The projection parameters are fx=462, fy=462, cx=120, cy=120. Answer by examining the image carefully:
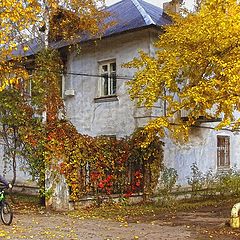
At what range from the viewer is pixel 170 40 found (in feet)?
44.3

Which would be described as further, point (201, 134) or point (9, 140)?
point (201, 134)

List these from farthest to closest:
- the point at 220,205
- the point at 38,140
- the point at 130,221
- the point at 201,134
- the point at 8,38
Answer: the point at 201,134 → the point at 220,205 → the point at 38,140 → the point at 8,38 → the point at 130,221

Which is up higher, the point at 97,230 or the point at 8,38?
the point at 8,38

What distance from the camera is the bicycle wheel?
11.7 meters

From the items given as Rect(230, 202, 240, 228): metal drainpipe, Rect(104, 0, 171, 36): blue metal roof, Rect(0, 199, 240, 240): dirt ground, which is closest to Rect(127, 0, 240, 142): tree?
Rect(230, 202, 240, 228): metal drainpipe

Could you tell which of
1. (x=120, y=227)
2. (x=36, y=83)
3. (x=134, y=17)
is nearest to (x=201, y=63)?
(x=120, y=227)

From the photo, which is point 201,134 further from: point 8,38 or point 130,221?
point 8,38

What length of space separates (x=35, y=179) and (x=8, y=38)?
4881 mm

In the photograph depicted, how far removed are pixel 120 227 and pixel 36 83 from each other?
629cm

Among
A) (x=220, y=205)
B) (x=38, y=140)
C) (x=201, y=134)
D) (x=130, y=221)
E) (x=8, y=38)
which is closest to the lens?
(x=130, y=221)

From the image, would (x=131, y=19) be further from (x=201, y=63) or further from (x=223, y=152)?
(x=223, y=152)

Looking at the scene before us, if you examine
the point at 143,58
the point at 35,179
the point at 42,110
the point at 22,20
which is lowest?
the point at 35,179

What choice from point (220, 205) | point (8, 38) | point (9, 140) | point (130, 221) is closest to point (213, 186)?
point (220, 205)

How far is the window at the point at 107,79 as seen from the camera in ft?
64.1
